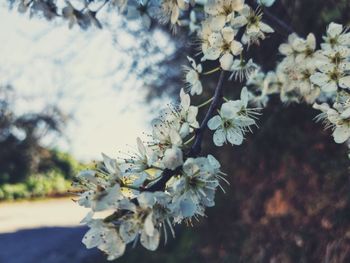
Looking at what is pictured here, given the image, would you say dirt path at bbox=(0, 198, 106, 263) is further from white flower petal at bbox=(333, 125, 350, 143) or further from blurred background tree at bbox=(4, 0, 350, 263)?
white flower petal at bbox=(333, 125, 350, 143)

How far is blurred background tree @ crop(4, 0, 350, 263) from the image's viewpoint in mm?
3990

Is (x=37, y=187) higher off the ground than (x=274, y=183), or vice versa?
(x=37, y=187)

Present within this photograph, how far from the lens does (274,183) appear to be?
534 centimetres

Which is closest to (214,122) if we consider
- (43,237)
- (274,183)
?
(274,183)

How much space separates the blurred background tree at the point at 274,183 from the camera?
13.1 feet

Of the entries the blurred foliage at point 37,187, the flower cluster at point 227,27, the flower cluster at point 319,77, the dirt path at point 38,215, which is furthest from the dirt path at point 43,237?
the flower cluster at point 227,27

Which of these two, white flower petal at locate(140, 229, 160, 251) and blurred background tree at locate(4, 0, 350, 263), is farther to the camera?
blurred background tree at locate(4, 0, 350, 263)

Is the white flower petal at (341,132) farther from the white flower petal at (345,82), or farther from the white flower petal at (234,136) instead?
the white flower petal at (234,136)

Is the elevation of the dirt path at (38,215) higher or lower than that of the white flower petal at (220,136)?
higher

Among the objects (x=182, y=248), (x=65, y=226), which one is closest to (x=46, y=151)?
(x=65, y=226)

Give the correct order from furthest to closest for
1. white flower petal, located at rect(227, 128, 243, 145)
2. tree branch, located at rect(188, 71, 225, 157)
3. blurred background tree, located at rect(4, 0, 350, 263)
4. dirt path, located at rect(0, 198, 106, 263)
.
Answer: dirt path, located at rect(0, 198, 106, 263) < blurred background tree, located at rect(4, 0, 350, 263) < white flower petal, located at rect(227, 128, 243, 145) < tree branch, located at rect(188, 71, 225, 157)

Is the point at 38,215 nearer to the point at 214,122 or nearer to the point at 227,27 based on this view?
the point at 227,27

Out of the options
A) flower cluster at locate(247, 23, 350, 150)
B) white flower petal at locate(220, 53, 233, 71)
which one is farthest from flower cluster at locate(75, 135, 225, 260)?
flower cluster at locate(247, 23, 350, 150)

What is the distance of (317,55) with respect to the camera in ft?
7.04
